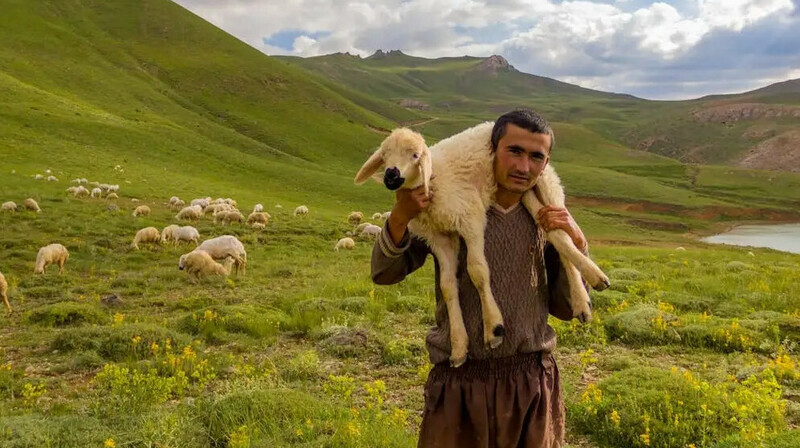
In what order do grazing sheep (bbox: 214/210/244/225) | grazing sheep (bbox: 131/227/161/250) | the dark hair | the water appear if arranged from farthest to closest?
the water
grazing sheep (bbox: 214/210/244/225)
grazing sheep (bbox: 131/227/161/250)
the dark hair

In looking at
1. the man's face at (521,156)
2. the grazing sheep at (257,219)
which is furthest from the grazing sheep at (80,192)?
the man's face at (521,156)

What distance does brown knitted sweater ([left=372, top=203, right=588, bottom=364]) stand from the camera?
3.02m

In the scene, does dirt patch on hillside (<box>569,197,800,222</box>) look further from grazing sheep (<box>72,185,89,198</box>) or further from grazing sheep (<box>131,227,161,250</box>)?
grazing sheep (<box>131,227,161,250</box>)

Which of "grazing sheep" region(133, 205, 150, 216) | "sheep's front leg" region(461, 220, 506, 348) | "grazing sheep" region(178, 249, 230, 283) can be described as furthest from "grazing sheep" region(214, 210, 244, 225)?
"sheep's front leg" region(461, 220, 506, 348)

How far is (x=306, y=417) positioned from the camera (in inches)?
216

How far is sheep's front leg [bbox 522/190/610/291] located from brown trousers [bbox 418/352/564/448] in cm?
56

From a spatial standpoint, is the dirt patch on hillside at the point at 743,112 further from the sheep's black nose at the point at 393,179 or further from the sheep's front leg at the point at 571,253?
the sheep's black nose at the point at 393,179

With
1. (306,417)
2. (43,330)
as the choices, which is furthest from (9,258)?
(306,417)

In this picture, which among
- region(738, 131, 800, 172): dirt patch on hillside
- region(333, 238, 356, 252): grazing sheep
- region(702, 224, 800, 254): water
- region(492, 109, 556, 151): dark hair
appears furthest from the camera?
region(738, 131, 800, 172): dirt patch on hillside

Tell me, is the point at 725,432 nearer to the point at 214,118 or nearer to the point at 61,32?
the point at 214,118

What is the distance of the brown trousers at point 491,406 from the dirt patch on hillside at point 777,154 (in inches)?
5073

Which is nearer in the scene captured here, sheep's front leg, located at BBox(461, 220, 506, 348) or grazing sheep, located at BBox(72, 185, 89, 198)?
sheep's front leg, located at BBox(461, 220, 506, 348)

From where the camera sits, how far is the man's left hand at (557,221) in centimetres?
293

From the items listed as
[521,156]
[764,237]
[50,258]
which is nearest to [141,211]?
[50,258]
